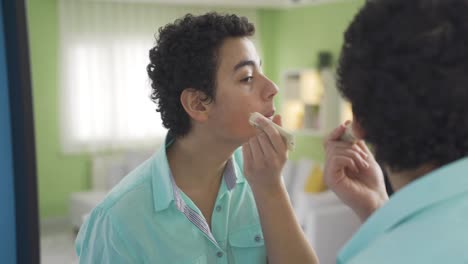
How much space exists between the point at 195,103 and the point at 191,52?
13cm

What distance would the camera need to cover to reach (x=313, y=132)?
5.97 metres

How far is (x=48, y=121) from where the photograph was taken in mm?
5672

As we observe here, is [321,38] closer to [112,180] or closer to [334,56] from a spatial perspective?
[334,56]

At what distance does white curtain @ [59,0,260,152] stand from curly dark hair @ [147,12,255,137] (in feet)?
14.6

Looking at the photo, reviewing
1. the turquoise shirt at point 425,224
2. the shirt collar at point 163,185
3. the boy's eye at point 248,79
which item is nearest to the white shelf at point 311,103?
the boy's eye at point 248,79

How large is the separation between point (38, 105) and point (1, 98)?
4.91m

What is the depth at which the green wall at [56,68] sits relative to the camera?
5574 millimetres

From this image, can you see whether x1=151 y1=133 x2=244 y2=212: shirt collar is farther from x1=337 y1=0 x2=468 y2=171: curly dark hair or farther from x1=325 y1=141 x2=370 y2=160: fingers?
x1=337 y1=0 x2=468 y2=171: curly dark hair

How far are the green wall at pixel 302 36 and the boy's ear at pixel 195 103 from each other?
14.7 ft

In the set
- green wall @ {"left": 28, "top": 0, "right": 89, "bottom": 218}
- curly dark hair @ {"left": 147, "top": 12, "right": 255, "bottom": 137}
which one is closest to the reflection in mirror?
green wall @ {"left": 28, "top": 0, "right": 89, "bottom": 218}

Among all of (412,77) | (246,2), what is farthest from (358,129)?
(246,2)

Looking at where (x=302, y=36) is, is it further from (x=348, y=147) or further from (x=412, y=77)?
(x=412, y=77)

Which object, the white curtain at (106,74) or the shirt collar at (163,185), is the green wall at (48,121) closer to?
the white curtain at (106,74)

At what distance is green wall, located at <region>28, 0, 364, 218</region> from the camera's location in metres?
5.57
